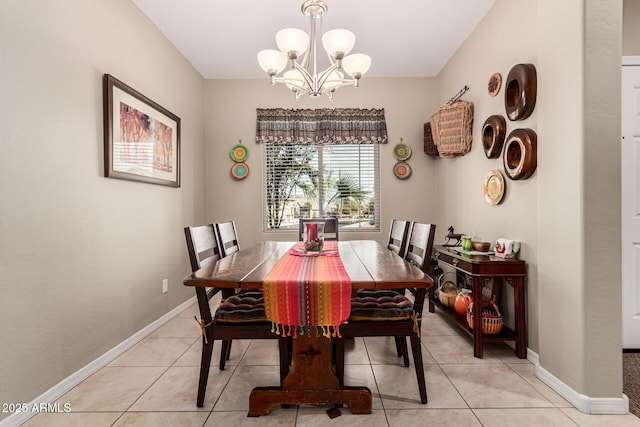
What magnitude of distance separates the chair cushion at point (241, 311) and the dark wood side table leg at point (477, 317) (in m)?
1.48

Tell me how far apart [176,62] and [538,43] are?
3.15m

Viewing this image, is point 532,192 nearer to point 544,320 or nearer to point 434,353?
point 544,320

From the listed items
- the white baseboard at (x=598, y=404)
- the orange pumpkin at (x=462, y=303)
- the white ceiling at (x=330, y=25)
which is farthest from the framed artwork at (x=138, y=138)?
the white baseboard at (x=598, y=404)

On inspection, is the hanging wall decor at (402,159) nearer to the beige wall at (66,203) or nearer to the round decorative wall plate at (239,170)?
the round decorative wall plate at (239,170)

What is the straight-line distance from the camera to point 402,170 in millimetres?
3953

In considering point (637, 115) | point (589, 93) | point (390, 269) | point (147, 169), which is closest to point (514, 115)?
point (589, 93)

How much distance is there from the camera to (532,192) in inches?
83.6

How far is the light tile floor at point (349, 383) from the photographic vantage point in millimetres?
1548

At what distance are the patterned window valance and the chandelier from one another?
138 centimetres

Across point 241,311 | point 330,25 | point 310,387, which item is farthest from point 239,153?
point 310,387

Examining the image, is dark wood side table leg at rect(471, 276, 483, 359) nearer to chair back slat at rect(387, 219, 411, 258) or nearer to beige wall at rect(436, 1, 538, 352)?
beige wall at rect(436, 1, 538, 352)

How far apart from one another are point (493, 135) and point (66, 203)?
2.99 m

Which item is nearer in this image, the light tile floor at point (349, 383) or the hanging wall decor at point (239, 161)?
the light tile floor at point (349, 383)

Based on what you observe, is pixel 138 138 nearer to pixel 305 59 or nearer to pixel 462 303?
pixel 305 59
